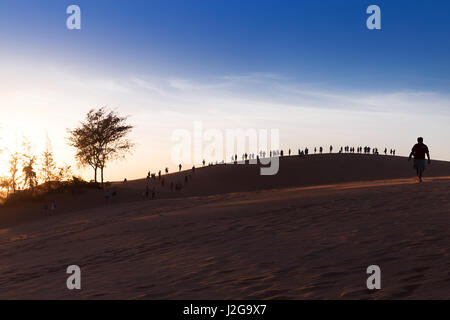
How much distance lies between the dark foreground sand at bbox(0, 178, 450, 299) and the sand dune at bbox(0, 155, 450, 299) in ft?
0.07

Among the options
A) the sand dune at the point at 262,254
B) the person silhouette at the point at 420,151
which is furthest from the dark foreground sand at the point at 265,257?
the person silhouette at the point at 420,151

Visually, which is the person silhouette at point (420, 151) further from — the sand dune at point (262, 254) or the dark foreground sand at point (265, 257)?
the dark foreground sand at point (265, 257)

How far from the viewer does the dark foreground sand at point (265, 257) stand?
5.73 meters

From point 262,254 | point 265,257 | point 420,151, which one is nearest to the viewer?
point 265,257

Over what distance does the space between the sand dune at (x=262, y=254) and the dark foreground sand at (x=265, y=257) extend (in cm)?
2

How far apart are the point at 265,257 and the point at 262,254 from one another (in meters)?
0.26

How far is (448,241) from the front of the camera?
7.11 metres

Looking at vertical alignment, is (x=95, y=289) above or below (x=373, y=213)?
below

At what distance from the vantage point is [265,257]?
24.9 feet

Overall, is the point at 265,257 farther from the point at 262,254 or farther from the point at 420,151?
the point at 420,151

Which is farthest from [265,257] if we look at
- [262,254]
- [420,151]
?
[420,151]
